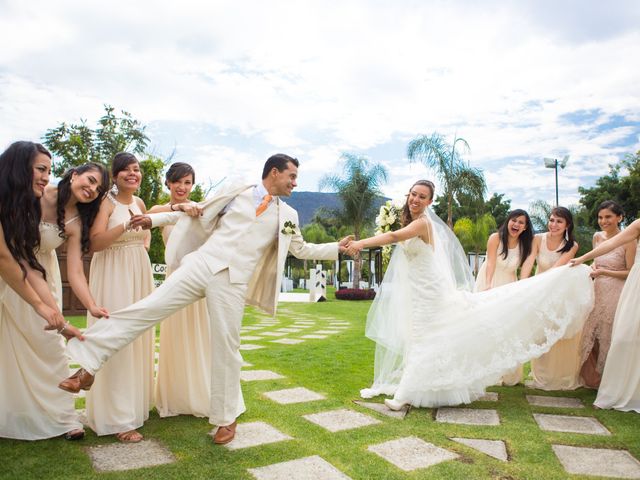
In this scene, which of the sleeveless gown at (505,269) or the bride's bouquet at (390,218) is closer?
the bride's bouquet at (390,218)

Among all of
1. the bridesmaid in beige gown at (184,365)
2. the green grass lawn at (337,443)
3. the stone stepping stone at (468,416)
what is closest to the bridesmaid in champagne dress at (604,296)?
the green grass lawn at (337,443)

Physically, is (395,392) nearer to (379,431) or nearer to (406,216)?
(379,431)

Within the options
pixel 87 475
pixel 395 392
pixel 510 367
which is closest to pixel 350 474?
pixel 87 475

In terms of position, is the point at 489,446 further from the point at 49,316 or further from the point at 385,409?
the point at 49,316

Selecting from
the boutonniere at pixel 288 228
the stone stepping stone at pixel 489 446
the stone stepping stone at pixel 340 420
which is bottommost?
the stone stepping stone at pixel 340 420

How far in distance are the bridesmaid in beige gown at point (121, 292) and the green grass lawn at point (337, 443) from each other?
147 millimetres

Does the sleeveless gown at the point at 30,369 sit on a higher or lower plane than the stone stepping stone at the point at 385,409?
higher

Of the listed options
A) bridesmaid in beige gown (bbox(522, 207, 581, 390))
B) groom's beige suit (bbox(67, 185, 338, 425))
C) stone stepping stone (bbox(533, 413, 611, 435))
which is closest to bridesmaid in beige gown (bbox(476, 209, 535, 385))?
bridesmaid in beige gown (bbox(522, 207, 581, 390))

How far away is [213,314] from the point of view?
3406 mm

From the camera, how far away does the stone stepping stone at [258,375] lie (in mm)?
5289

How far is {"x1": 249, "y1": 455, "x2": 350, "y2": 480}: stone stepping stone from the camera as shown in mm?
2777

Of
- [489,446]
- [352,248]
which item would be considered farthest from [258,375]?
[489,446]

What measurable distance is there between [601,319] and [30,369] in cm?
525

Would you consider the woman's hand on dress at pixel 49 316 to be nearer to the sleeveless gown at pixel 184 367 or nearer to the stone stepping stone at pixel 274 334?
the sleeveless gown at pixel 184 367
